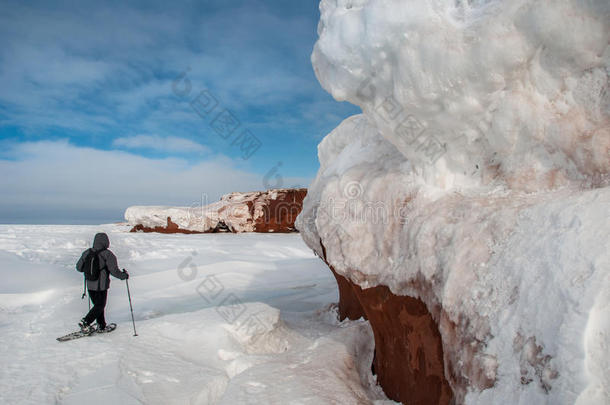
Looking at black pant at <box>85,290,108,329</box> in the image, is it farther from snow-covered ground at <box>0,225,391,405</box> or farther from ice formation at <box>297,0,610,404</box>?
ice formation at <box>297,0,610,404</box>

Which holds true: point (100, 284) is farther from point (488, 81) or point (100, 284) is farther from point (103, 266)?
point (488, 81)

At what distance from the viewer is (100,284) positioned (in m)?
3.96

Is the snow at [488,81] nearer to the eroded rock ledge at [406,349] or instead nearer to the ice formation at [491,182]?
the ice formation at [491,182]

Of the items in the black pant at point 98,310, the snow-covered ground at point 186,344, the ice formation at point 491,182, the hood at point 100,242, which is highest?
the ice formation at point 491,182

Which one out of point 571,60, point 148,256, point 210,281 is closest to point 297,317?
point 210,281

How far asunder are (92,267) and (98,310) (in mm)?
474

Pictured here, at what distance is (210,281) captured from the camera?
6461 millimetres

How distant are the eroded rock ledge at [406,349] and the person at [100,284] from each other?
Result: 9.04ft

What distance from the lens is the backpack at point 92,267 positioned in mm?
3979

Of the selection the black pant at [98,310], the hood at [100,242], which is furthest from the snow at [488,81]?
the black pant at [98,310]

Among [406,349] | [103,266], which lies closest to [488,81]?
[406,349]

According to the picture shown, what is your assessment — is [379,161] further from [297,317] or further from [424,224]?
[297,317]

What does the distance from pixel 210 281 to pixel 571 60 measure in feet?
19.3

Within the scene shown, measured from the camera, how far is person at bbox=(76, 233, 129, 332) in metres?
3.80
